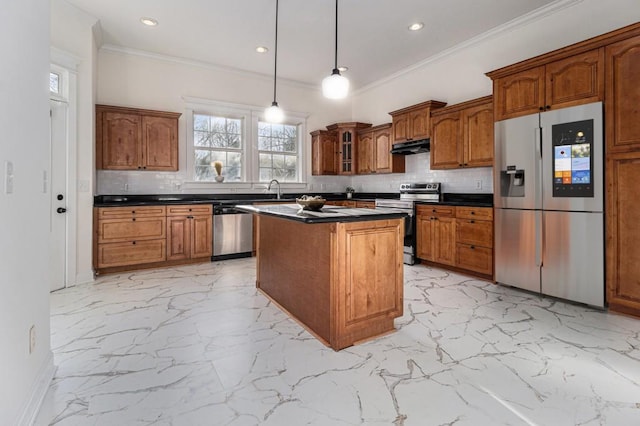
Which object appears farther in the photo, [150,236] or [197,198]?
[197,198]

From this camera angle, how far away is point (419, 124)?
5297mm

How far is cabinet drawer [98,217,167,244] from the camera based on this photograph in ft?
14.6

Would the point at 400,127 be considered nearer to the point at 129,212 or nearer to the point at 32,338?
the point at 129,212

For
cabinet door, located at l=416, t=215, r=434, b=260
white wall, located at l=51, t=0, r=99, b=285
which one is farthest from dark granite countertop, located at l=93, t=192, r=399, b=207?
cabinet door, located at l=416, t=215, r=434, b=260

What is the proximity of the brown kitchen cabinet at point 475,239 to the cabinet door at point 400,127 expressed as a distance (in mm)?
1731

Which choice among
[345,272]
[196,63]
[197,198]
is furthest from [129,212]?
[345,272]

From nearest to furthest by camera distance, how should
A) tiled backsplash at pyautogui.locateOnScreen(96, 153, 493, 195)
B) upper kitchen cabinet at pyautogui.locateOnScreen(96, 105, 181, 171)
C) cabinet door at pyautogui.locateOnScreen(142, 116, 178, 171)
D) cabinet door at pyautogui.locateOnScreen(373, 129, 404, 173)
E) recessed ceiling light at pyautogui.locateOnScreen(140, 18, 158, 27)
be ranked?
1. recessed ceiling light at pyautogui.locateOnScreen(140, 18, 158, 27)
2. upper kitchen cabinet at pyautogui.locateOnScreen(96, 105, 181, 171)
3. tiled backsplash at pyautogui.locateOnScreen(96, 153, 493, 195)
4. cabinet door at pyautogui.locateOnScreen(142, 116, 178, 171)
5. cabinet door at pyautogui.locateOnScreen(373, 129, 404, 173)

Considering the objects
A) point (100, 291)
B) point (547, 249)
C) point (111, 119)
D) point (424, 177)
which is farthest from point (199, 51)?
point (547, 249)

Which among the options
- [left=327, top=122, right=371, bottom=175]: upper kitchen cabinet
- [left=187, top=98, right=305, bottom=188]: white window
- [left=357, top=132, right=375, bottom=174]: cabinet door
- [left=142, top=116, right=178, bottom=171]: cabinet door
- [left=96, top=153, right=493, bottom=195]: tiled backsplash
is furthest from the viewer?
[left=327, top=122, right=371, bottom=175]: upper kitchen cabinet

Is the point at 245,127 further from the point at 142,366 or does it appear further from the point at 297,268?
the point at 142,366

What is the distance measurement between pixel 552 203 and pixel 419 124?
2.46 metres

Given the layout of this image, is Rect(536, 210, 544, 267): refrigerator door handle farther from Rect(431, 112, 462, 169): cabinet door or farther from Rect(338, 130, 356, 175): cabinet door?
Rect(338, 130, 356, 175): cabinet door

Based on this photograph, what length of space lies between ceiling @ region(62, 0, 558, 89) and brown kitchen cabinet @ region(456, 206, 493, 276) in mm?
2400

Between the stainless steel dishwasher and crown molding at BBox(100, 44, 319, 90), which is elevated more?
crown molding at BBox(100, 44, 319, 90)
